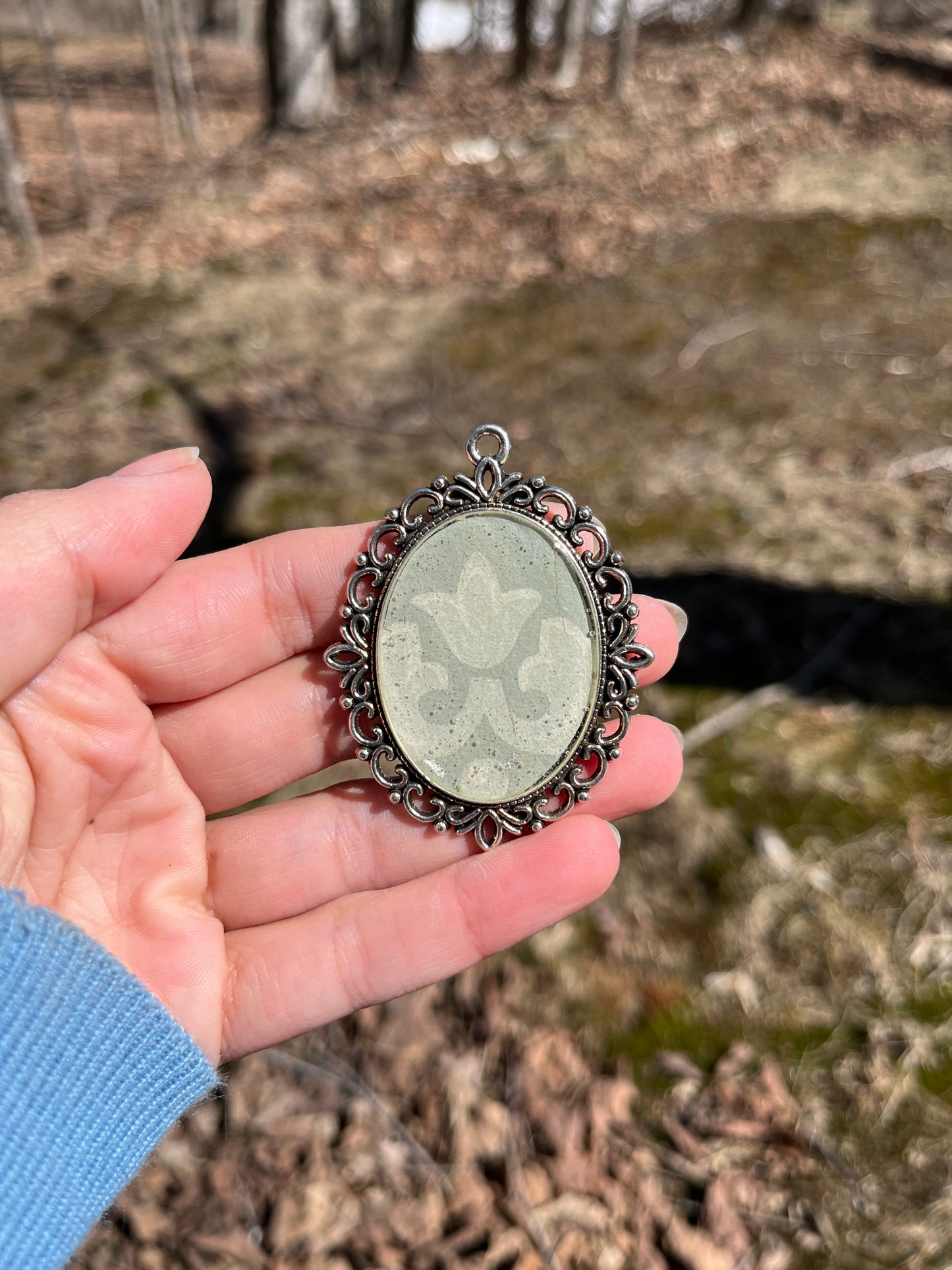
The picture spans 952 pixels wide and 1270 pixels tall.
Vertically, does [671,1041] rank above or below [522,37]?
above

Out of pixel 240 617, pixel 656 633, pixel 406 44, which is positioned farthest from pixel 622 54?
pixel 240 617

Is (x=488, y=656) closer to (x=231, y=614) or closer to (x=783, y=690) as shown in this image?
(x=231, y=614)

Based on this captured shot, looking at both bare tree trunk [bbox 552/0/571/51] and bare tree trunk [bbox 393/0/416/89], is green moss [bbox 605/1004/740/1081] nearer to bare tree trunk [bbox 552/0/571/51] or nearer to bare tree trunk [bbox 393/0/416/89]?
bare tree trunk [bbox 552/0/571/51]

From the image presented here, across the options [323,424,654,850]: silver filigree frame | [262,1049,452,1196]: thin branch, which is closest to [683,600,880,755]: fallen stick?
[323,424,654,850]: silver filigree frame

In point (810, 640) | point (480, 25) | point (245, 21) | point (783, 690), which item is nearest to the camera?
point (783, 690)

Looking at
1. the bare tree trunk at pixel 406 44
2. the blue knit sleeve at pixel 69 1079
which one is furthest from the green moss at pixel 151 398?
the bare tree trunk at pixel 406 44

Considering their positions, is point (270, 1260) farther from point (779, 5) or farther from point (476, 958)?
point (779, 5)

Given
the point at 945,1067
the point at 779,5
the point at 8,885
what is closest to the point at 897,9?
the point at 779,5
